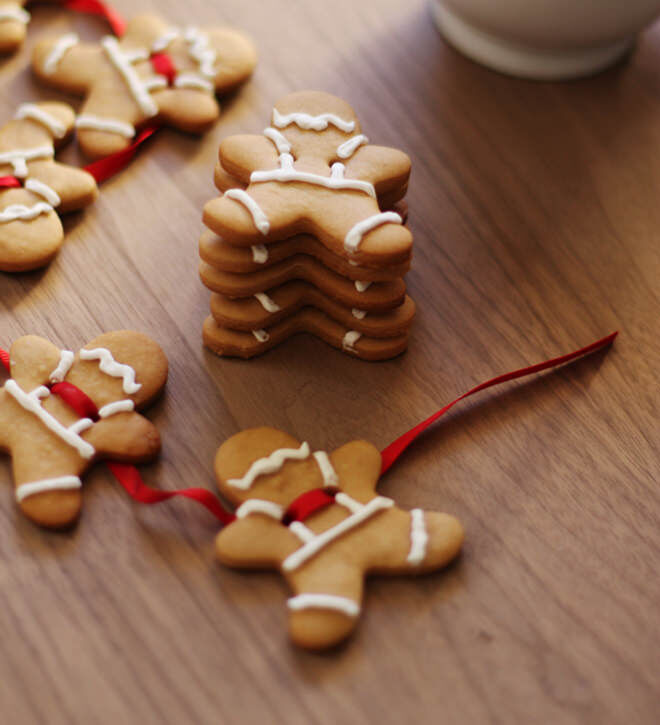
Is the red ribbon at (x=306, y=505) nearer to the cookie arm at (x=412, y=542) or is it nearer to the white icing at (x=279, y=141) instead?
the cookie arm at (x=412, y=542)

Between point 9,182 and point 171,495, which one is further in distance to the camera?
point 9,182

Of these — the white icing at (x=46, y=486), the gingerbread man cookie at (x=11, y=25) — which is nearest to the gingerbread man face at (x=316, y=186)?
the white icing at (x=46, y=486)

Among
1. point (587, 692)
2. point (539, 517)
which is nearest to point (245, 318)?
point (539, 517)

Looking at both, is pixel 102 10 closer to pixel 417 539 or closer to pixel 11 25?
pixel 11 25

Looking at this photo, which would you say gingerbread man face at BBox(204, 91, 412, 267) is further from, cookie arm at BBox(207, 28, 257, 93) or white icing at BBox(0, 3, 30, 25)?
white icing at BBox(0, 3, 30, 25)

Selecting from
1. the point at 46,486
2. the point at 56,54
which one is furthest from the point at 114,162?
the point at 46,486

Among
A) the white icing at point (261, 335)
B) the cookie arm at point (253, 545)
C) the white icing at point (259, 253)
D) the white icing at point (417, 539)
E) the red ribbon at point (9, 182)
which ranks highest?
the white icing at point (259, 253)
